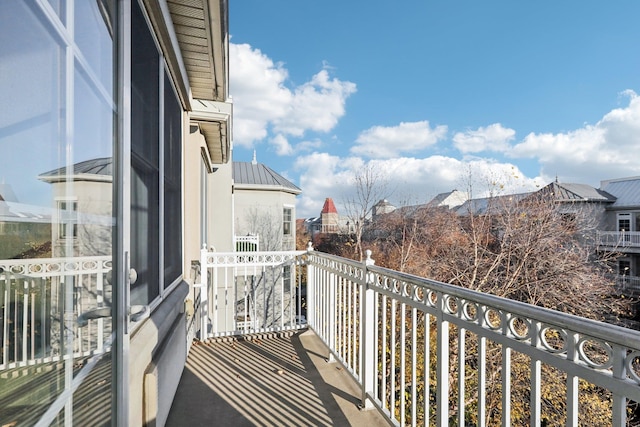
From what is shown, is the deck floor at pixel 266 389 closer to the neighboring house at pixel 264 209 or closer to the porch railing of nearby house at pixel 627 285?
the neighboring house at pixel 264 209

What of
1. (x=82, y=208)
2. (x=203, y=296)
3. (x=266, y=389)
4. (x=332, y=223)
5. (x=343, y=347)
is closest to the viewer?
(x=82, y=208)

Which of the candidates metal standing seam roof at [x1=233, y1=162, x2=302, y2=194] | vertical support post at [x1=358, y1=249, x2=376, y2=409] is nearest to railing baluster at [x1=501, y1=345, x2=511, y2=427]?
vertical support post at [x1=358, y1=249, x2=376, y2=409]

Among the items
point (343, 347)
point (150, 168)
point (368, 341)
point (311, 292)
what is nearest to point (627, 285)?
point (311, 292)

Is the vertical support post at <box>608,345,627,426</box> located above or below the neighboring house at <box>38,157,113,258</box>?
below

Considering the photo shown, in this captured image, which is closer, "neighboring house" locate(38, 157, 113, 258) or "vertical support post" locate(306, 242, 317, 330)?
"neighboring house" locate(38, 157, 113, 258)

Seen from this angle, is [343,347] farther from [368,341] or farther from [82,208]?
[82,208]

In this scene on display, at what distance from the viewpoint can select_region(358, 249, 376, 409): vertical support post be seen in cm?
240

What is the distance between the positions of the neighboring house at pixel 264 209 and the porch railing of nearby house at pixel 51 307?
12.6m

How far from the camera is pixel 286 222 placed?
1435cm

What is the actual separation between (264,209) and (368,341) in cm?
1180

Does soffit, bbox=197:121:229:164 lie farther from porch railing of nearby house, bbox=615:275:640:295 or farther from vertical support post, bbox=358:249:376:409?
porch railing of nearby house, bbox=615:275:640:295

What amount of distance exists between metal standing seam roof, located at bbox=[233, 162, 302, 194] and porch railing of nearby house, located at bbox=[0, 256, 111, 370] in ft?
41.9

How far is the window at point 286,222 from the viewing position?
14.2 m

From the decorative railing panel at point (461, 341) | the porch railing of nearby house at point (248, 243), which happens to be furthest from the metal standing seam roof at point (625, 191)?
the decorative railing panel at point (461, 341)
